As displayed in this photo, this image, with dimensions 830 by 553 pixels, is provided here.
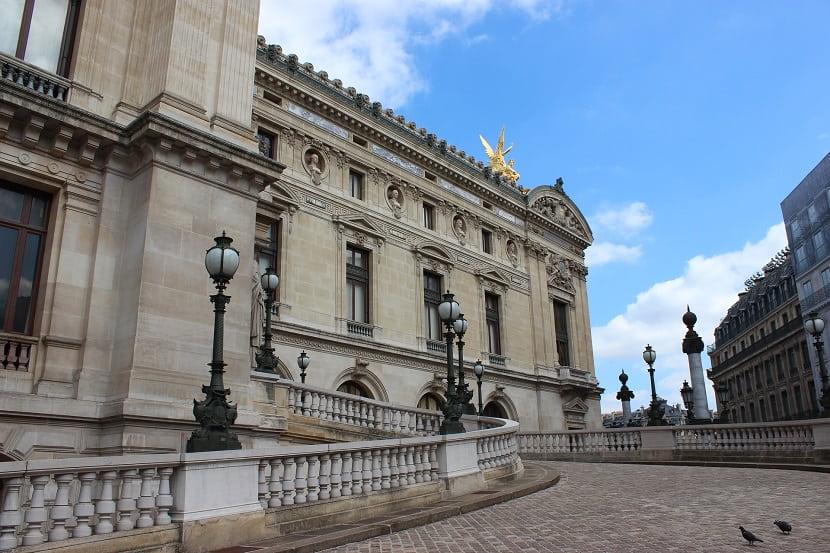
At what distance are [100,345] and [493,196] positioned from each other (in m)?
29.5

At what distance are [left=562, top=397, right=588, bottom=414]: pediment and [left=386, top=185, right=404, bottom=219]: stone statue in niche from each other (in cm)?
1597

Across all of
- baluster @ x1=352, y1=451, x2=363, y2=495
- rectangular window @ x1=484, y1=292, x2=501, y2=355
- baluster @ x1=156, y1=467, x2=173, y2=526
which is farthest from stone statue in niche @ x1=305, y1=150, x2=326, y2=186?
baluster @ x1=156, y1=467, x2=173, y2=526

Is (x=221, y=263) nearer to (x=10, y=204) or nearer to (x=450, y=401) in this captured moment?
(x=10, y=204)

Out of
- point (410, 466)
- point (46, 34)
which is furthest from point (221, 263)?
point (46, 34)

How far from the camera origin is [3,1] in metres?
13.2

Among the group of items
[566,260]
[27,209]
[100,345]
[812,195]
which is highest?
[812,195]

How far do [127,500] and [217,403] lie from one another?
1.97 metres

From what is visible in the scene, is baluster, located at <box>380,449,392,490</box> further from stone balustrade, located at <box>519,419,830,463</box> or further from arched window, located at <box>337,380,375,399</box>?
arched window, located at <box>337,380,375,399</box>

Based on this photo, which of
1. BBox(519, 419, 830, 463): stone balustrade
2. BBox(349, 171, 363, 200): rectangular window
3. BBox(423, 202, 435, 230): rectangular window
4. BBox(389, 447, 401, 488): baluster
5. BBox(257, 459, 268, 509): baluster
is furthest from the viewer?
BBox(423, 202, 435, 230): rectangular window

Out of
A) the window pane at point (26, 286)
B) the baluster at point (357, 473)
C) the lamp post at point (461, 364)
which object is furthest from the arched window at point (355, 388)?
the baluster at point (357, 473)

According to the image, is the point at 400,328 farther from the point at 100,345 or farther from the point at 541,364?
the point at 100,345

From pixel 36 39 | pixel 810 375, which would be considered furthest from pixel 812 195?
pixel 36 39

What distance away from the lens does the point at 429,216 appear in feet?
115

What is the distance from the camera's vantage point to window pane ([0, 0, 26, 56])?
510 inches
